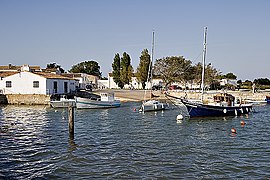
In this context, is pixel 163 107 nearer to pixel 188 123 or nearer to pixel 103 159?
pixel 188 123

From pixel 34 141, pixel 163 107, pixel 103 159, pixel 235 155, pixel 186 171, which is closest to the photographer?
pixel 186 171

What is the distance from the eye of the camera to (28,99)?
205 feet

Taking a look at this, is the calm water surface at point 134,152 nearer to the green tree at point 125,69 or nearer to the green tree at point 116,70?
the green tree at point 125,69

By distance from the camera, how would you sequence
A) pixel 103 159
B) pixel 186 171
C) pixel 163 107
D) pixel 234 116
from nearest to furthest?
pixel 186 171
pixel 103 159
pixel 234 116
pixel 163 107

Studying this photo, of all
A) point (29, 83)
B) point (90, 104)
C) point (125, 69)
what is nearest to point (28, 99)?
point (29, 83)

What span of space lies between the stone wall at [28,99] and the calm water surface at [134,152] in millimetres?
28551

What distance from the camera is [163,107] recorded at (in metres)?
50.9

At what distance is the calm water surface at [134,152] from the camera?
16797 mm

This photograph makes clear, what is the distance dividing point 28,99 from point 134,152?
45.7 meters

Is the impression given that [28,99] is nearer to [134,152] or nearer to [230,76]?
[134,152]

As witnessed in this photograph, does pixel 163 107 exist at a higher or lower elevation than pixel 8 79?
lower

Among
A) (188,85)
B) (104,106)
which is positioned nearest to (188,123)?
(104,106)

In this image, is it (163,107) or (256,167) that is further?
(163,107)

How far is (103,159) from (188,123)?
710 inches
